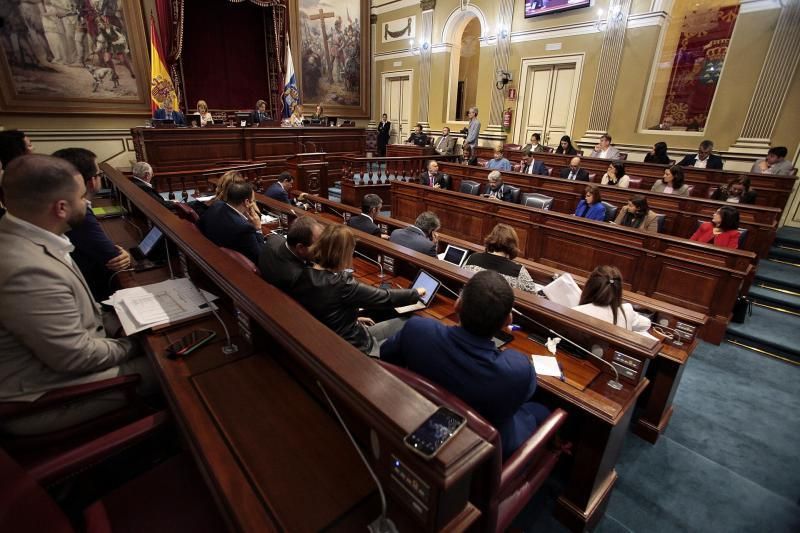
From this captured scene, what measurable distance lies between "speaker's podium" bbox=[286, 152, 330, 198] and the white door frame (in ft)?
17.3

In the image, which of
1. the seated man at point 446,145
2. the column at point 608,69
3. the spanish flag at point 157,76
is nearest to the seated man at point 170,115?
the spanish flag at point 157,76

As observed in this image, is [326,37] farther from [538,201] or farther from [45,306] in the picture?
[45,306]

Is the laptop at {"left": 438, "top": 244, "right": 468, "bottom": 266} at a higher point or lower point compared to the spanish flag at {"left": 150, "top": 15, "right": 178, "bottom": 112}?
lower

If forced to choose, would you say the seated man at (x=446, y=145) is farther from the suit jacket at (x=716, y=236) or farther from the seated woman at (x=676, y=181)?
the suit jacket at (x=716, y=236)

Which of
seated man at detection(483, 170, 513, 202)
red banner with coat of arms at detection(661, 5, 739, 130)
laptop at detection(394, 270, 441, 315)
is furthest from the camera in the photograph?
red banner with coat of arms at detection(661, 5, 739, 130)

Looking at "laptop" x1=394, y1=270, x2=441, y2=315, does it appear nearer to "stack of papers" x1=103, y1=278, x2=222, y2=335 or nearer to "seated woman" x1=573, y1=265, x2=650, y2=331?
"seated woman" x1=573, y1=265, x2=650, y2=331

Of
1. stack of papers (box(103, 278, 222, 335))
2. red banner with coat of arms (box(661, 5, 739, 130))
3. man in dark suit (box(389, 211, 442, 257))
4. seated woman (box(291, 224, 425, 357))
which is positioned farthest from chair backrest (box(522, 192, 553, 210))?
red banner with coat of arms (box(661, 5, 739, 130))

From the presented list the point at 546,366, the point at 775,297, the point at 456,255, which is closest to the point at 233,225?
the point at 456,255

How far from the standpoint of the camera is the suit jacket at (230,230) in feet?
8.84

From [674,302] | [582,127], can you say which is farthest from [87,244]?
[582,127]

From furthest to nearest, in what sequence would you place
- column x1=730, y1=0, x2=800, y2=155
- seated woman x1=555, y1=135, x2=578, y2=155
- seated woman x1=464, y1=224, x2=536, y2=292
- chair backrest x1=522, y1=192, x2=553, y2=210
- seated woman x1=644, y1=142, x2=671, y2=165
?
1. seated woman x1=555, y1=135, x2=578, y2=155
2. seated woman x1=644, y1=142, x2=671, y2=165
3. column x1=730, y1=0, x2=800, y2=155
4. chair backrest x1=522, y1=192, x2=553, y2=210
5. seated woman x1=464, y1=224, x2=536, y2=292

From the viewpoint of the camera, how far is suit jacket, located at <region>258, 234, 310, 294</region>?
1785mm

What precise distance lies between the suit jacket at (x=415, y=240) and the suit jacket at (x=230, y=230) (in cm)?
108

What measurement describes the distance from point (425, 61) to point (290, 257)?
1125 centimetres
